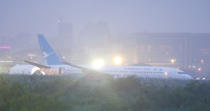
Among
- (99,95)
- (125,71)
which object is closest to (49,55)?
(125,71)

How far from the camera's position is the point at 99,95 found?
14.2 m

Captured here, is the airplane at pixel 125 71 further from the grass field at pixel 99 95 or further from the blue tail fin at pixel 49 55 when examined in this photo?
the grass field at pixel 99 95

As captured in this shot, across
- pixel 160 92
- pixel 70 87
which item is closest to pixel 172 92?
pixel 160 92

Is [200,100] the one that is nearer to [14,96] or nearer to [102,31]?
[14,96]

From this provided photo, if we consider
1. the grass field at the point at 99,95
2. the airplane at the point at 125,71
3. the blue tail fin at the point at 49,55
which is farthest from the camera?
the blue tail fin at the point at 49,55

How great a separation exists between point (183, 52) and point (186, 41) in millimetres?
5013

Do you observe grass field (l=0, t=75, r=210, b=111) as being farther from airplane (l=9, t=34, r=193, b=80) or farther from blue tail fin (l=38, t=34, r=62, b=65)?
blue tail fin (l=38, t=34, r=62, b=65)

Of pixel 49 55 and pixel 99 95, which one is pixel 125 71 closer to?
pixel 49 55

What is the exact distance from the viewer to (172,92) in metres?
14.5

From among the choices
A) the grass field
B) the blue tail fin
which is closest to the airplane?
the blue tail fin

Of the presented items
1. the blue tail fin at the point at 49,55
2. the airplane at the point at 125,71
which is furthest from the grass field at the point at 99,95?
the blue tail fin at the point at 49,55

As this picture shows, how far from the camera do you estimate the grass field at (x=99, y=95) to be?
10828 mm

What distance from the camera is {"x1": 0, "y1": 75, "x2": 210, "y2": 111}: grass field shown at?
35.5 feet

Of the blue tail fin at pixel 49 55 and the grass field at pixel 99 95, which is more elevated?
the blue tail fin at pixel 49 55
